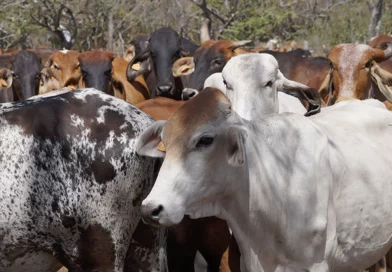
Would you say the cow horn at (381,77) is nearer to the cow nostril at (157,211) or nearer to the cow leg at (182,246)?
the cow leg at (182,246)

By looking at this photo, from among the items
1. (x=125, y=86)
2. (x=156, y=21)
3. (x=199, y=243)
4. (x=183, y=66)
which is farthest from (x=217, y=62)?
(x=156, y=21)

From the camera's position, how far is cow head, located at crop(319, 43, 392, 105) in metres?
7.09

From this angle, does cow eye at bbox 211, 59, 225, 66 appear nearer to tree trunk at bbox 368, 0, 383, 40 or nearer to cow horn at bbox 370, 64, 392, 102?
cow horn at bbox 370, 64, 392, 102

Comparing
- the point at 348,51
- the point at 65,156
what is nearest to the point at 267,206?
the point at 65,156

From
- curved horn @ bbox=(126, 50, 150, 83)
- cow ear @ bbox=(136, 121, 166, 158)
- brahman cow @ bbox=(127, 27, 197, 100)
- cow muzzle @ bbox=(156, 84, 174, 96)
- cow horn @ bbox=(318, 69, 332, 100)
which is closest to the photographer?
cow ear @ bbox=(136, 121, 166, 158)

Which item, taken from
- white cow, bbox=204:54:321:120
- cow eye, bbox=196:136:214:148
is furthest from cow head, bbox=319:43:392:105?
cow eye, bbox=196:136:214:148

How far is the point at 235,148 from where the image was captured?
3.96 meters

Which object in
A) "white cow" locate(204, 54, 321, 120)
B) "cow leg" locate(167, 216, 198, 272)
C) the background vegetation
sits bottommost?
the background vegetation

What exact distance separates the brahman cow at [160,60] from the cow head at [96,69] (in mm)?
467

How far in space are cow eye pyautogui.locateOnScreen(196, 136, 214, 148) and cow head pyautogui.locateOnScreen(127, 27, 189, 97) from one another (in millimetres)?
5949

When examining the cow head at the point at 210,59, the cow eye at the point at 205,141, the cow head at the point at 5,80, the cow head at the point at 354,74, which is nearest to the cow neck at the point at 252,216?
the cow eye at the point at 205,141

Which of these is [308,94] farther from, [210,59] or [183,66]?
[183,66]

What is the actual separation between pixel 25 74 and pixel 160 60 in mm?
1754

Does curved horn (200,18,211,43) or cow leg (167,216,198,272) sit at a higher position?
curved horn (200,18,211,43)
